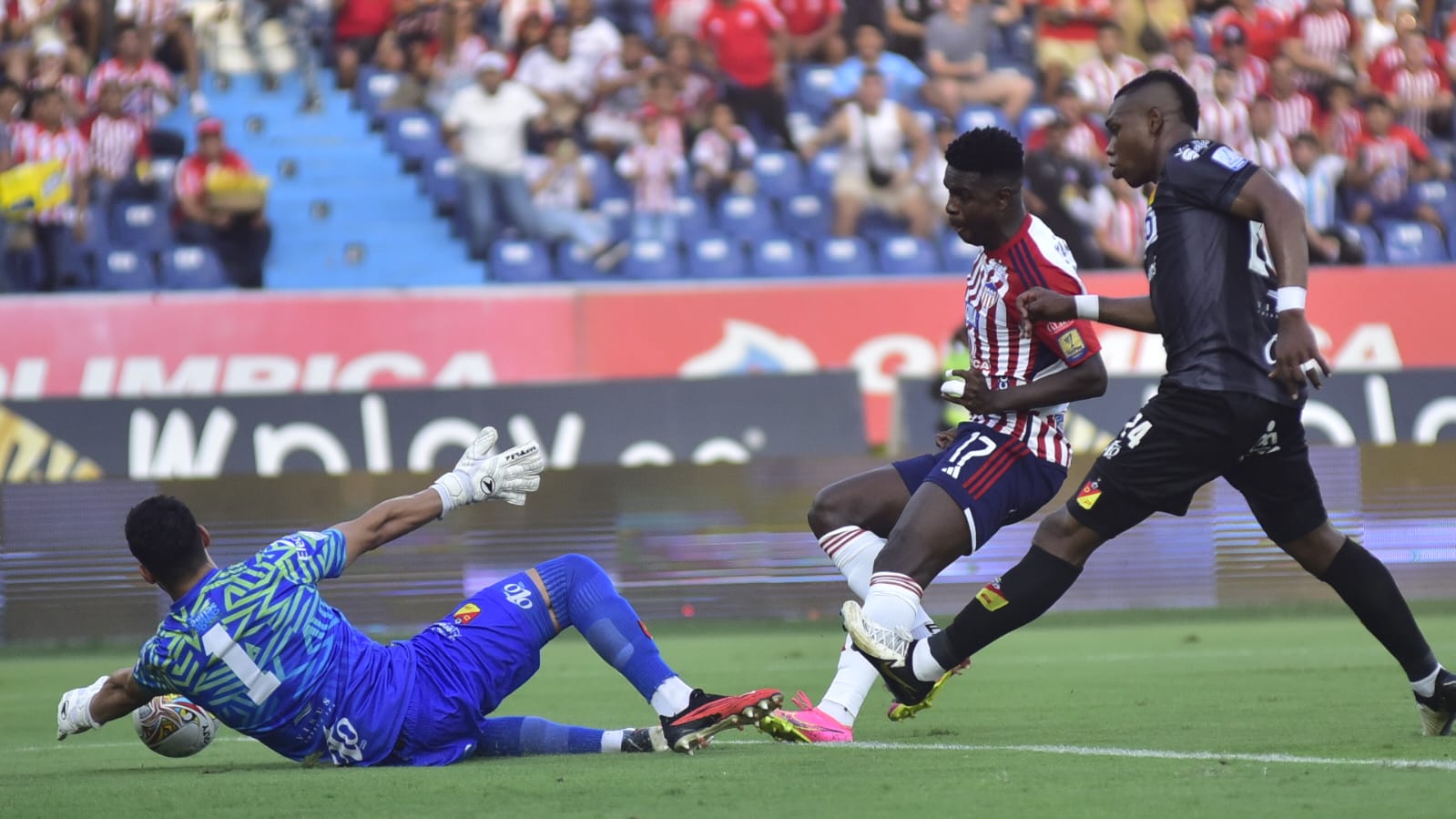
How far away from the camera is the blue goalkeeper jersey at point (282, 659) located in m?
5.83

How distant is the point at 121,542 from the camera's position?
43.3ft

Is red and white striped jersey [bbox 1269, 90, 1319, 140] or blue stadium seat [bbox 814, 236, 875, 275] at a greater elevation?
red and white striped jersey [bbox 1269, 90, 1319, 140]

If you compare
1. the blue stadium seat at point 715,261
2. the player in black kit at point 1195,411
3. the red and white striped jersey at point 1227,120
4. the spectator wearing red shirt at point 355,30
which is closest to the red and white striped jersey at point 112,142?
the spectator wearing red shirt at point 355,30

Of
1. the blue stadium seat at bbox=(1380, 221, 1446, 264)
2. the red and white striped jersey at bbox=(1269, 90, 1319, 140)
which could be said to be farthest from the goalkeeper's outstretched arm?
the red and white striped jersey at bbox=(1269, 90, 1319, 140)

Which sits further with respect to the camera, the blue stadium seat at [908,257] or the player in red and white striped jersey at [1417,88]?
the player in red and white striped jersey at [1417,88]

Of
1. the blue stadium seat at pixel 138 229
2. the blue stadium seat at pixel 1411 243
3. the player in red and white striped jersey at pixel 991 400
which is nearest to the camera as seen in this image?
the player in red and white striped jersey at pixel 991 400

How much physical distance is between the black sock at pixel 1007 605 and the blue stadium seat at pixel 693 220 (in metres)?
12.2

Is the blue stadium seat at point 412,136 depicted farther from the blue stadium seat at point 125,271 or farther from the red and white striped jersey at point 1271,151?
the red and white striped jersey at point 1271,151

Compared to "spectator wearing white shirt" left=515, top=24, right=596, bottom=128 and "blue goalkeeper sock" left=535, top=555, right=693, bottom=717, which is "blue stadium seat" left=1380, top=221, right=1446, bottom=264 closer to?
"spectator wearing white shirt" left=515, top=24, right=596, bottom=128

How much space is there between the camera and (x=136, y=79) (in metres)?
18.0

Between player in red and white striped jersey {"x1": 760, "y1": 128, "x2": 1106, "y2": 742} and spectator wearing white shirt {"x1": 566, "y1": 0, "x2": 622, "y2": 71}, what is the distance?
12495 mm

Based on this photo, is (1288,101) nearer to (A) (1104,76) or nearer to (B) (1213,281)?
(A) (1104,76)

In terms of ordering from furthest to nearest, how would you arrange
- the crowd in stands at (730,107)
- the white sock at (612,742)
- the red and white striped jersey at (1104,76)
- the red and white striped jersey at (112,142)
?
the red and white striped jersey at (1104,76)
the crowd in stands at (730,107)
the red and white striped jersey at (112,142)
the white sock at (612,742)

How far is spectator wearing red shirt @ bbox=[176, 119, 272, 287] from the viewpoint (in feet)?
56.1
